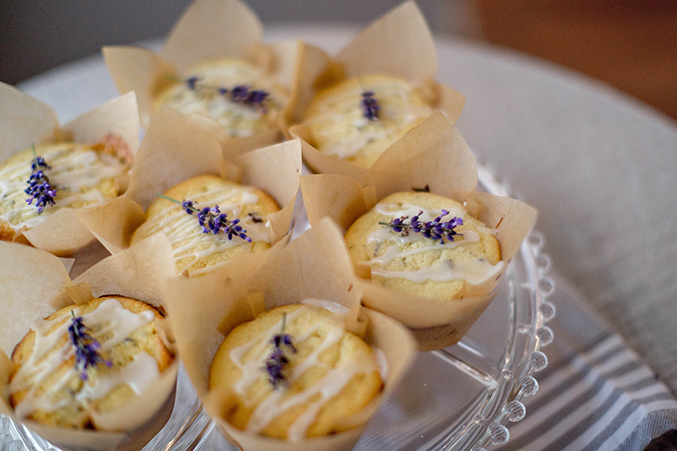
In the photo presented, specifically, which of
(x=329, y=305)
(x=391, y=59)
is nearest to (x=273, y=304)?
(x=329, y=305)

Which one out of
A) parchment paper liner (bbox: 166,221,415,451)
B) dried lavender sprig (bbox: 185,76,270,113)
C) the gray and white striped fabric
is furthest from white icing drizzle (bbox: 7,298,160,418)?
the gray and white striped fabric

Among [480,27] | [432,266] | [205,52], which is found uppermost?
[205,52]

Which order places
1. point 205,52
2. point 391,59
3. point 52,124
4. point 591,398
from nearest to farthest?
point 591,398, point 52,124, point 391,59, point 205,52

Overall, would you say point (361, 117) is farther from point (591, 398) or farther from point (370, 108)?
point (591, 398)

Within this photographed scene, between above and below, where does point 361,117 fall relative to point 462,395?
above

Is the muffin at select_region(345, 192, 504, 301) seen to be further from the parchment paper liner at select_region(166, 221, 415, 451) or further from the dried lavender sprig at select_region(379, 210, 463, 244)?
the parchment paper liner at select_region(166, 221, 415, 451)

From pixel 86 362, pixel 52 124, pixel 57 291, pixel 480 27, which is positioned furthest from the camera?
pixel 480 27

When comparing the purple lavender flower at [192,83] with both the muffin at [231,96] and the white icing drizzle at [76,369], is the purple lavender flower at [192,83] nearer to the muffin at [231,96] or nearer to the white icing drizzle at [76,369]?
the muffin at [231,96]
